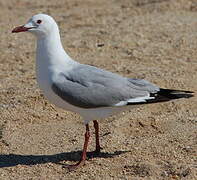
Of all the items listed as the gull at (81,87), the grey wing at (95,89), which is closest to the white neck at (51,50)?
the gull at (81,87)

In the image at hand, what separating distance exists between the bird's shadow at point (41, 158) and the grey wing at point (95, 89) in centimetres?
66

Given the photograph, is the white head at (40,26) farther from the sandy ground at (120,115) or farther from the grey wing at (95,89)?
the sandy ground at (120,115)

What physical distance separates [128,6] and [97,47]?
242 cm

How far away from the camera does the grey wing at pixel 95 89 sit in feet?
18.5

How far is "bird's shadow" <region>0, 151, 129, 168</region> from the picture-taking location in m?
5.97

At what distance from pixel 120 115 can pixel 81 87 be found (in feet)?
4.38

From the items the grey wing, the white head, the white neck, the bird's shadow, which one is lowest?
the bird's shadow

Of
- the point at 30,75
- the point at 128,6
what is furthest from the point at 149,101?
the point at 128,6

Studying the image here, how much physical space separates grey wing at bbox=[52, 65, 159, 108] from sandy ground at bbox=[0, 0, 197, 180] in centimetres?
63

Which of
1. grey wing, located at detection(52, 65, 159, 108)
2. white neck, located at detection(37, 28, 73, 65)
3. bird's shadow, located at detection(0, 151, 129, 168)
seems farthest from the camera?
bird's shadow, located at detection(0, 151, 129, 168)

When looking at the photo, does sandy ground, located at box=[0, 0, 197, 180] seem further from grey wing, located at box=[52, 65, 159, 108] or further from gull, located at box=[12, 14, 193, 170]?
grey wing, located at box=[52, 65, 159, 108]

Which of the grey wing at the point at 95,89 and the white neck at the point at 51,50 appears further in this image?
the white neck at the point at 51,50

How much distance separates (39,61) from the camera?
5855 mm

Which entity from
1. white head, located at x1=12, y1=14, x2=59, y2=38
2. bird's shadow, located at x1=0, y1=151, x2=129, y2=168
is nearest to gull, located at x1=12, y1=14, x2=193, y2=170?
white head, located at x1=12, y1=14, x2=59, y2=38
